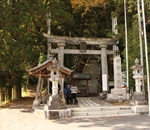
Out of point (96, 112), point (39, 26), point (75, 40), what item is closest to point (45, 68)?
point (96, 112)

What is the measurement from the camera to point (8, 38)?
1474cm

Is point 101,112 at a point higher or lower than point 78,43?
lower

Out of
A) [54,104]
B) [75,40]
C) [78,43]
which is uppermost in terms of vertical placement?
[75,40]

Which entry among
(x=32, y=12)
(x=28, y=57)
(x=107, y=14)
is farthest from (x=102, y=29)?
(x=28, y=57)

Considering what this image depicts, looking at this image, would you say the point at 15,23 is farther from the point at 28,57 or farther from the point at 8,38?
the point at 28,57

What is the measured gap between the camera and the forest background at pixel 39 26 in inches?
595

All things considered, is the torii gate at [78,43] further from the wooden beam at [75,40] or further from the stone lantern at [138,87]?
the stone lantern at [138,87]

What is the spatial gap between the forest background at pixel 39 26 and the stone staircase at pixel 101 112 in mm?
5445

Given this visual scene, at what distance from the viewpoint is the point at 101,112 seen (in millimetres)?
11180

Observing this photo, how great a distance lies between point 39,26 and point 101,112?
10.8 meters

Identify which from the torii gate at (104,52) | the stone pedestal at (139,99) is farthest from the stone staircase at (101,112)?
the torii gate at (104,52)

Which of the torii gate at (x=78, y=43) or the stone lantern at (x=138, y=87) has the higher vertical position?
the torii gate at (x=78, y=43)

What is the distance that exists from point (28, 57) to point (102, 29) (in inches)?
386

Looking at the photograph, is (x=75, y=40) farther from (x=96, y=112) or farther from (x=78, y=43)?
(x=96, y=112)
